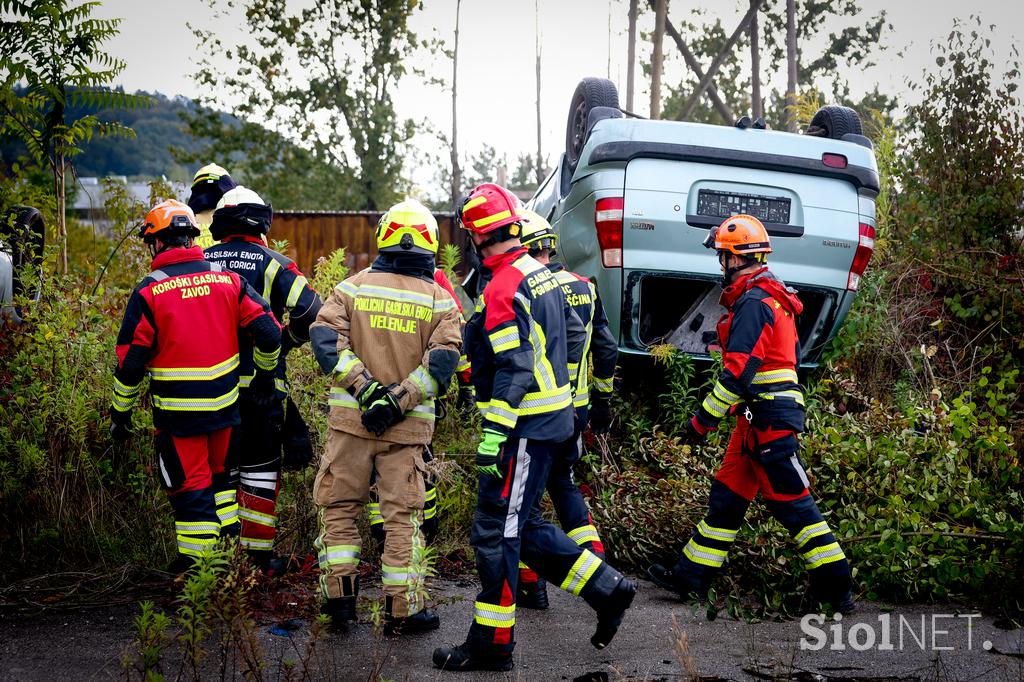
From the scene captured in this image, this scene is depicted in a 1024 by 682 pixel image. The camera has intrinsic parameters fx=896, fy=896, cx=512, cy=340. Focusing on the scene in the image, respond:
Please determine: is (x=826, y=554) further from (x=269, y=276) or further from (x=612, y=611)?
(x=269, y=276)

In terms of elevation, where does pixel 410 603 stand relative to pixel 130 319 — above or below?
below

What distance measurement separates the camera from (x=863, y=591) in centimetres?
486

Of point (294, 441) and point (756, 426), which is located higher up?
point (756, 426)

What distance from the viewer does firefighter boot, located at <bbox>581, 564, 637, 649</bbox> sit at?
3.97 meters

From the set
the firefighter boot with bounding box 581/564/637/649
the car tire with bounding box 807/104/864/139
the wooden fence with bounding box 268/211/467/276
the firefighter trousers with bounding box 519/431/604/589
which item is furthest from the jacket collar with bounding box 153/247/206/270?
the wooden fence with bounding box 268/211/467/276

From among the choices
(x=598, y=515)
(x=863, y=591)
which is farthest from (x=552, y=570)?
(x=863, y=591)

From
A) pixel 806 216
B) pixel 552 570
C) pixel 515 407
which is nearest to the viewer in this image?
pixel 515 407

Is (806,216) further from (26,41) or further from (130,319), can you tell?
(26,41)

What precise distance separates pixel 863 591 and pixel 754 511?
2.43 ft

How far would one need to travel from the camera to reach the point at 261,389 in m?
4.93

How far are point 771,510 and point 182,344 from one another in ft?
10.3

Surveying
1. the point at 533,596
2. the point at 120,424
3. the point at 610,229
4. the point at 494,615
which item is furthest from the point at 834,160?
the point at 120,424

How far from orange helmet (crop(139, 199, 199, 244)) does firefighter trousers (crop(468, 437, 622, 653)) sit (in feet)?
6.50

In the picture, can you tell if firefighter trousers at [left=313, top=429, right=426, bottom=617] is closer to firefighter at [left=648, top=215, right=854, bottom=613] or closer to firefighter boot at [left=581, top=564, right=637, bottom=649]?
firefighter boot at [left=581, top=564, right=637, bottom=649]
